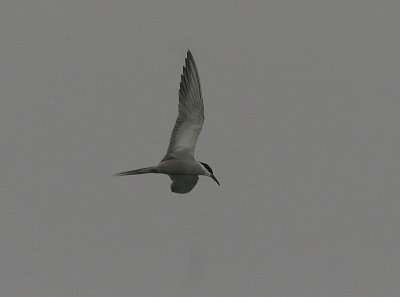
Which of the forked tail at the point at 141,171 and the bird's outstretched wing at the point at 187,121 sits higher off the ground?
the bird's outstretched wing at the point at 187,121

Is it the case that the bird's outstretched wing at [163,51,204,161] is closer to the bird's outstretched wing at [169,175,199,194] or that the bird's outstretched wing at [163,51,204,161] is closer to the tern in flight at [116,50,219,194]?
the tern in flight at [116,50,219,194]

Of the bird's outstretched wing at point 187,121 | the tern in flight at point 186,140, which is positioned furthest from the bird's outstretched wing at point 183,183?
the bird's outstretched wing at point 187,121

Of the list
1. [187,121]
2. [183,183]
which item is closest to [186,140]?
[187,121]

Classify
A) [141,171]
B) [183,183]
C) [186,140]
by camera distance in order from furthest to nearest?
[186,140], [183,183], [141,171]

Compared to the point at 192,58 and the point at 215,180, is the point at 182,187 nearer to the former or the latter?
the point at 215,180

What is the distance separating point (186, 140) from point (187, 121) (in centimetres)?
47

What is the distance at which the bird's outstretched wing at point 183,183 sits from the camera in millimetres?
13531

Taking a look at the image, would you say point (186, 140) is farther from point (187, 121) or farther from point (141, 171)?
point (141, 171)

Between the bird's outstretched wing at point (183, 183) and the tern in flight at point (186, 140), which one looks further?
the bird's outstretched wing at point (183, 183)

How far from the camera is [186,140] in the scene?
543 inches

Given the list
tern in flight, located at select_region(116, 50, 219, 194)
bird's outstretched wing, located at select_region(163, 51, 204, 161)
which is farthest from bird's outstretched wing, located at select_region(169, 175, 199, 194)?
bird's outstretched wing, located at select_region(163, 51, 204, 161)

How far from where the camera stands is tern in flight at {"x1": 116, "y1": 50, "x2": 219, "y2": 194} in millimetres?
13352

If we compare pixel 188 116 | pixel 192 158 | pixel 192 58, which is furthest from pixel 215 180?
pixel 192 58

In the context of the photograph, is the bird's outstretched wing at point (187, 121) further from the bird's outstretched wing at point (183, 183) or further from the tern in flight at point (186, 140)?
the bird's outstretched wing at point (183, 183)
